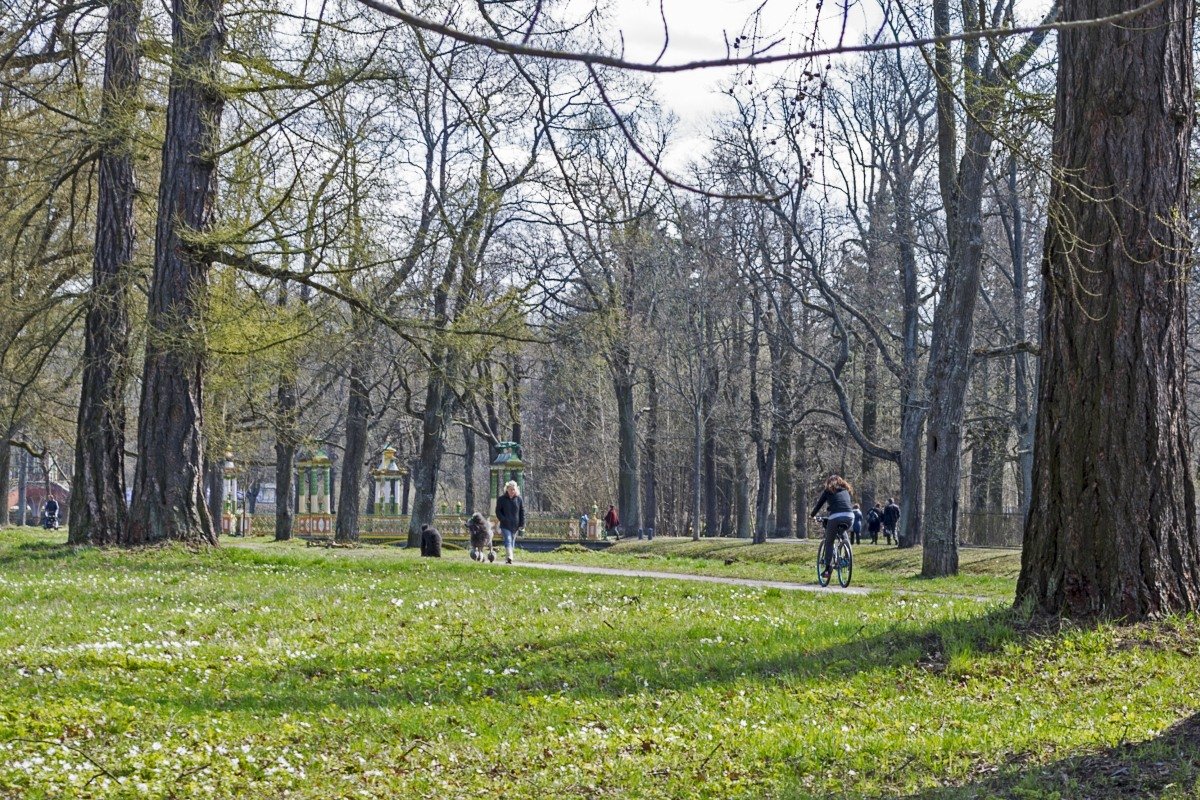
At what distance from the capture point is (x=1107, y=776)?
5734 millimetres

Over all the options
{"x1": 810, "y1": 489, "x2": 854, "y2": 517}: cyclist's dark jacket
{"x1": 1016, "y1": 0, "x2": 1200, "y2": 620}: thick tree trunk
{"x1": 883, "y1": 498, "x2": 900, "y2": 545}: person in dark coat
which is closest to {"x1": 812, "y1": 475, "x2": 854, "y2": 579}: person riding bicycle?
{"x1": 810, "y1": 489, "x2": 854, "y2": 517}: cyclist's dark jacket

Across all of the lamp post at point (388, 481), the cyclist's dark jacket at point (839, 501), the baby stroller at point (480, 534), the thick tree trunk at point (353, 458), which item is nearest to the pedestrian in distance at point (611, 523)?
the lamp post at point (388, 481)

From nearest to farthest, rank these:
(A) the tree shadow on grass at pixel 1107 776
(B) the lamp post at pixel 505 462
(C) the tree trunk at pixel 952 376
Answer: (A) the tree shadow on grass at pixel 1107 776 < (C) the tree trunk at pixel 952 376 < (B) the lamp post at pixel 505 462

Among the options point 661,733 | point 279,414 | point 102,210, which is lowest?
point 661,733

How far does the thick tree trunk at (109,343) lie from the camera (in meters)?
18.9

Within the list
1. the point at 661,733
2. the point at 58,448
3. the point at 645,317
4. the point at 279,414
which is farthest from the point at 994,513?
the point at 58,448

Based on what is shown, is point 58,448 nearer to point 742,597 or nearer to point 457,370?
point 457,370

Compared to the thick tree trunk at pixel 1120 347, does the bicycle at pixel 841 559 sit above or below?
below

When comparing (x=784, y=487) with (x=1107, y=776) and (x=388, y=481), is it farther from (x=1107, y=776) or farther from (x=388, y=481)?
(x=1107, y=776)

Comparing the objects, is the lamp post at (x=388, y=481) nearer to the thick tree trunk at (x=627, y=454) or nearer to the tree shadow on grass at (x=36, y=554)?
the thick tree trunk at (x=627, y=454)

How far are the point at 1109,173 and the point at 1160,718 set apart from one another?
4.12 m

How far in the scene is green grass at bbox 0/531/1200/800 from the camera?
5.93 meters

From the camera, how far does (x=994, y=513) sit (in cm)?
3691

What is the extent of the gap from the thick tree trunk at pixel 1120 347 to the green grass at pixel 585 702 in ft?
1.64
